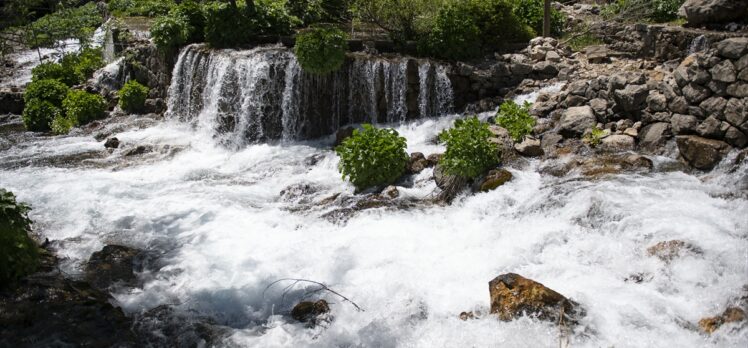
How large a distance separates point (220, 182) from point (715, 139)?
9337 mm

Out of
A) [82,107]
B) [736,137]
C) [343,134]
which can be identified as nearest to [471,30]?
[343,134]

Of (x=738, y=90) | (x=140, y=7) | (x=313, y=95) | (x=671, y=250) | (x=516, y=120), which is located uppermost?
(x=140, y=7)

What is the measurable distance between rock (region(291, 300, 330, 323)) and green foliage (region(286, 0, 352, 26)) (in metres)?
12.8

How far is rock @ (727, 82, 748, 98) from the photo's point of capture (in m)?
8.80

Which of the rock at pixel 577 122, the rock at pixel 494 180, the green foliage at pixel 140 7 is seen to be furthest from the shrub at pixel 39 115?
the rock at pixel 577 122

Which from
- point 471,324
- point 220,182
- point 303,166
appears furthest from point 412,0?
point 471,324

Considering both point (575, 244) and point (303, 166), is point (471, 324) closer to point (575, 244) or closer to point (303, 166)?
point (575, 244)

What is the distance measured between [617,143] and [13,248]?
9.68 meters

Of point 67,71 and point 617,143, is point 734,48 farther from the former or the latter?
point 67,71

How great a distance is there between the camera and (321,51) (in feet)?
44.2

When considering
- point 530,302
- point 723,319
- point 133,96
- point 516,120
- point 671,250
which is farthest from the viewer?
point 133,96

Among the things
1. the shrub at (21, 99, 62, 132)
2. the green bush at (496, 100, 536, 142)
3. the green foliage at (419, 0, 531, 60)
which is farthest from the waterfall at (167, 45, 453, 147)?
the shrub at (21, 99, 62, 132)

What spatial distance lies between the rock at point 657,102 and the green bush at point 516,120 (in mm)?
2123

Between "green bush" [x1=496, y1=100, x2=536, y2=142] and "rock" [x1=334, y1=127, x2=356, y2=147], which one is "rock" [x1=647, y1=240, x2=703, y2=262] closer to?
"green bush" [x1=496, y1=100, x2=536, y2=142]
